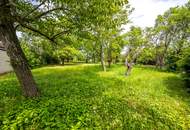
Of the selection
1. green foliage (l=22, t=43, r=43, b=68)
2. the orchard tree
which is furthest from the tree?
the orchard tree

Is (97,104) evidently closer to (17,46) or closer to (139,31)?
(17,46)

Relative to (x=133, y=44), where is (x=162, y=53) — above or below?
below

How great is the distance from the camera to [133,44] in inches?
923

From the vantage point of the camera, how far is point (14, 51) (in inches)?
205

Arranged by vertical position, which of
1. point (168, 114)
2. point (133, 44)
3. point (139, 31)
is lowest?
point (168, 114)

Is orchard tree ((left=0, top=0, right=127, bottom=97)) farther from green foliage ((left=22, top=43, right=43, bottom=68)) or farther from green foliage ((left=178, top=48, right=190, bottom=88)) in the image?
green foliage ((left=22, top=43, right=43, bottom=68))

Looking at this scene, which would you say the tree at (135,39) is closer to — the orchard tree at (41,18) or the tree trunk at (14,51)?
the orchard tree at (41,18)

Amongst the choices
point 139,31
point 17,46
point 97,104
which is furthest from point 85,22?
point 139,31

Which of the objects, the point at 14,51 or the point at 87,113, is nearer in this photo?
the point at 87,113

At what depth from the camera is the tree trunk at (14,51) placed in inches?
199

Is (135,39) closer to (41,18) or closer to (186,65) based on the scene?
(186,65)

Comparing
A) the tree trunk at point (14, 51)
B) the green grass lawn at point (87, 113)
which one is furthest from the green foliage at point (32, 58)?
the tree trunk at point (14, 51)

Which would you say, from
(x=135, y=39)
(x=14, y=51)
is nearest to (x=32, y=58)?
(x=135, y=39)

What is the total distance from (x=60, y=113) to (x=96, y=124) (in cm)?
109
